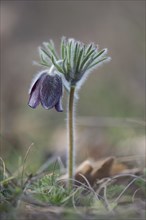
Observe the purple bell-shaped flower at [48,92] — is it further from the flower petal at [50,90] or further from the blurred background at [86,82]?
the blurred background at [86,82]

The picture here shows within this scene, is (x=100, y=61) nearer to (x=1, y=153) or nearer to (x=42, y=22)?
(x=1, y=153)

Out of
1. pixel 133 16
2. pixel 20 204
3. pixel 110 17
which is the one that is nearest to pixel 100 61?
pixel 20 204

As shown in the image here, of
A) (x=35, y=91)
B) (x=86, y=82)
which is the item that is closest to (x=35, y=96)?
(x=35, y=91)

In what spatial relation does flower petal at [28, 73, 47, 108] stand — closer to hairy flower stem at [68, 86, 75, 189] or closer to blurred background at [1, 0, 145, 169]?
hairy flower stem at [68, 86, 75, 189]

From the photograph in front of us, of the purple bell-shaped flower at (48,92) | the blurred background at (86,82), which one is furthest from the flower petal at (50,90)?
the blurred background at (86,82)

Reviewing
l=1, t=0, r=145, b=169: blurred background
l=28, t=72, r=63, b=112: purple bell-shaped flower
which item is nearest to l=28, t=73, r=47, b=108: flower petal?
l=28, t=72, r=63, b=112: purple bell-shaped flower

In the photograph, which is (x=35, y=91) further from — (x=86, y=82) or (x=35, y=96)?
(x=86, y=82)
